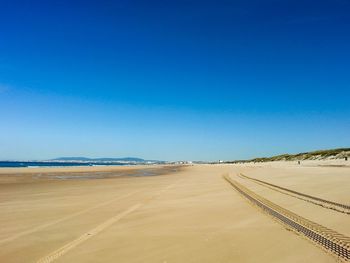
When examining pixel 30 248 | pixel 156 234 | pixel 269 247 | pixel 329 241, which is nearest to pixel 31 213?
pixel 30 248

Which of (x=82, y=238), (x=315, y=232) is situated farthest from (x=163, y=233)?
(x=315, y=232)

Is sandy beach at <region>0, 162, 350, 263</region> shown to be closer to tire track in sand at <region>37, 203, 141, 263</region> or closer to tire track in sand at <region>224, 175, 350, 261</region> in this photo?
tire track in sand at <region>37, 203, 141, 263</region>

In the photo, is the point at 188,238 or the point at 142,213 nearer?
the point at 188,238

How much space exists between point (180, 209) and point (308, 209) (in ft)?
11.6

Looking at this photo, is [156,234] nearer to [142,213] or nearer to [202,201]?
[142,213]

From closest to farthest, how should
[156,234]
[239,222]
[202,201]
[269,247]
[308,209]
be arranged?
1. [269,247]
2. [156,234]
3. [239,222]
4. [308,209]
5. [202,201]

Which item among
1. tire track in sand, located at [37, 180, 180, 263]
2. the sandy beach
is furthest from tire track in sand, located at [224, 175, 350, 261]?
tire track in sand, located at [37, 180, 180, 263]

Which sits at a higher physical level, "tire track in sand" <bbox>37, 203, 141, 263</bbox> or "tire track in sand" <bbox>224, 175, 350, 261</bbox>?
"tire track in sand" <bbox>224, 175, 350, 261</bbox>

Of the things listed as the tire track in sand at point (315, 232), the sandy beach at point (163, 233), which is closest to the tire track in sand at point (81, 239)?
the sandy beach at point (163, 233)

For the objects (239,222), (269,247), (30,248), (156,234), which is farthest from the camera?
(239,222)

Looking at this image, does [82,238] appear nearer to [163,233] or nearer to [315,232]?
[163,233]

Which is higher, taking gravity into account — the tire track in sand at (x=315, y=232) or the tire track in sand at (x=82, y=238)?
the tire track in sand at (x=315, y=232)

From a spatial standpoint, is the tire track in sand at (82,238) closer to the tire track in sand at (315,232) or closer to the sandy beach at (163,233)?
the sandy beach at (163,233)

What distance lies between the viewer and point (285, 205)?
9.69 meters
